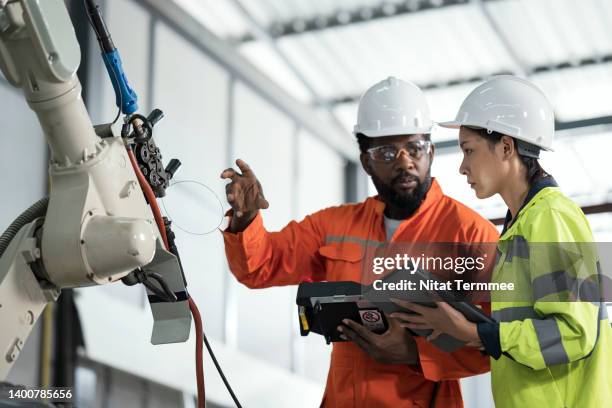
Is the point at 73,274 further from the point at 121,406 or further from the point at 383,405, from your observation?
the point at 121,406

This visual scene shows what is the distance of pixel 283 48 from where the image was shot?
823 cm

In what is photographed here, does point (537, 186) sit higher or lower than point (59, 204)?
higher

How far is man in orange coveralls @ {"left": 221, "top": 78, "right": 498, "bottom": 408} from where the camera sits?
3107mm

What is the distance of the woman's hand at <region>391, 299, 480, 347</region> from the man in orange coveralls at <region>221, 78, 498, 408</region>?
27cm

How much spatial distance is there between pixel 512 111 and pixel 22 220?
1.46m

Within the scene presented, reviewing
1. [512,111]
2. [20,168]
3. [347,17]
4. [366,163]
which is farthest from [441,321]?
[347,17]

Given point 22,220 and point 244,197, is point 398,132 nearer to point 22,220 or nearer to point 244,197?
point 244,197

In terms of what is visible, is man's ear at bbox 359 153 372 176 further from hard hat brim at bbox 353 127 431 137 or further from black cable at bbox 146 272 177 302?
black cable at bbox 146 272 177 302

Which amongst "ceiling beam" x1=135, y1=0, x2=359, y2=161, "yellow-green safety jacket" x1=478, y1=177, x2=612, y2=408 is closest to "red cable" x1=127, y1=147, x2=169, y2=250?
"yellow-green safety jacket" x1=478, y1=177, x2=612, y2=408

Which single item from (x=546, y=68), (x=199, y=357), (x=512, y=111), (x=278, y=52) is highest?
(x=278, y=52)

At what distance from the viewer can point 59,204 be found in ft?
7.00

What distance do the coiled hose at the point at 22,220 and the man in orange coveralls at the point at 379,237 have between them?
3.62ft

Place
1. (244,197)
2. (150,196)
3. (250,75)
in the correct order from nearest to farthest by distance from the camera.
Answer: (150,196)
(244,197)
(250,75)

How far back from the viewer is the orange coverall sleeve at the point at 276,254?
3.44m
